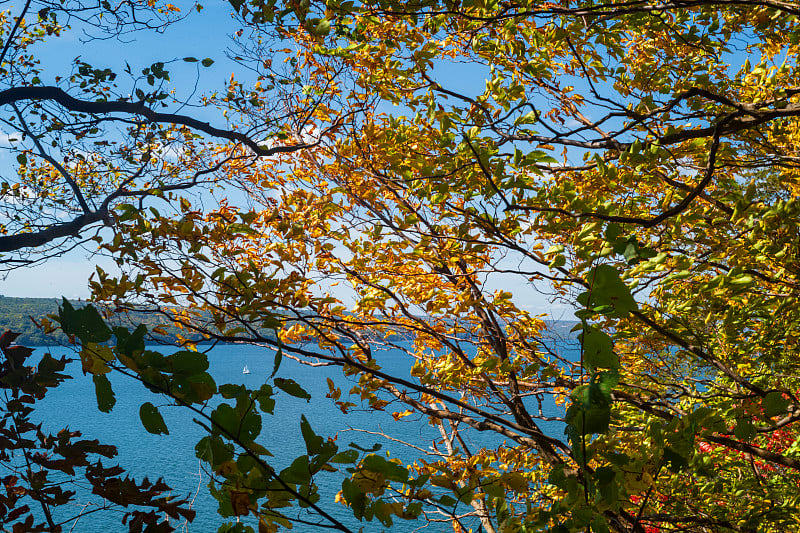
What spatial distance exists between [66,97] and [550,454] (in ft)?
16.4

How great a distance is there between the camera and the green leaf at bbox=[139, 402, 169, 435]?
2.98 ft

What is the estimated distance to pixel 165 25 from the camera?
441 cm

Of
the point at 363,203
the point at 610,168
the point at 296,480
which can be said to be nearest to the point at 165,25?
the point at 363,203

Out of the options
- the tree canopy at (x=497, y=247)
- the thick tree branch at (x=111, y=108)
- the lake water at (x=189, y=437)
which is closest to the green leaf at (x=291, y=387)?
the tree canopy at (x=497, y=247)

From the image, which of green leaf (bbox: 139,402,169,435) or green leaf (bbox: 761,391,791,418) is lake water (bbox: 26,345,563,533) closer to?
green leaf (bbox: 761,391,791,418)

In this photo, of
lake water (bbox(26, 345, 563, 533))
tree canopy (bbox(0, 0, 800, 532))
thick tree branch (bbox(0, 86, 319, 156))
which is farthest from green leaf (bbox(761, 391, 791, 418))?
lake water (bbox(26, 345, 563, 533))

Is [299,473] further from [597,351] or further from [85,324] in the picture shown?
[597,351]

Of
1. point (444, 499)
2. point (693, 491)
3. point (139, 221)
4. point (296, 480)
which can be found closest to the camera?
point (296, 480)

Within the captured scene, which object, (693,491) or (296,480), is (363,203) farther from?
(296,480)

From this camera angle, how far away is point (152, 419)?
36.7 inches

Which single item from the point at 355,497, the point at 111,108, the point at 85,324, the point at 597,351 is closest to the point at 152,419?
the point at 85,324

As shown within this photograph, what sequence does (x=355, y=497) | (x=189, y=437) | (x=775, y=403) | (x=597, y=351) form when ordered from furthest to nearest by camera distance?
(x=189, y=437) → (x=775, y=403) → (x=355, y=497) → (x=597, y=351)

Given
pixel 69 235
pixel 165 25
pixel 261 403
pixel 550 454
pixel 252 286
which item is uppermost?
pixel 165 25

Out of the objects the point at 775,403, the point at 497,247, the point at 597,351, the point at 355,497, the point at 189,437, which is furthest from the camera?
the point at 189,437
